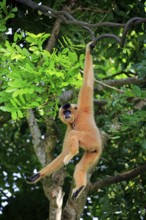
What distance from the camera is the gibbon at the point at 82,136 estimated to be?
6688mm

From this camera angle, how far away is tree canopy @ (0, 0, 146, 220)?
20.7ft

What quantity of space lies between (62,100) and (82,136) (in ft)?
6.67

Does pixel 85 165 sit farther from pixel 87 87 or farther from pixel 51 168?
pixel 87 87

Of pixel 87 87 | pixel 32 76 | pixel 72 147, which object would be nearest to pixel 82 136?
pixel 72 147

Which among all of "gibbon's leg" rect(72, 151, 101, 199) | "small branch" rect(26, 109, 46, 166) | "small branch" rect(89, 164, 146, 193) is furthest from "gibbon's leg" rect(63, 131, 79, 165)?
"small branch" rect(89, 164, 146, 193)

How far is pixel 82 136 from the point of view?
6805 mm

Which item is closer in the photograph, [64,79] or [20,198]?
[64,79]

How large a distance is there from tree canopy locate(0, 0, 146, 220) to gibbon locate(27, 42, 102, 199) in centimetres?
14

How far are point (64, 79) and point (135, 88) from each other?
0.83m

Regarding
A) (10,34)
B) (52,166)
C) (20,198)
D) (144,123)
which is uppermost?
(10,34)

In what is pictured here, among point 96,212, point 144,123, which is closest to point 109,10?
point 144,123

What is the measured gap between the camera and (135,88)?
22.0ft

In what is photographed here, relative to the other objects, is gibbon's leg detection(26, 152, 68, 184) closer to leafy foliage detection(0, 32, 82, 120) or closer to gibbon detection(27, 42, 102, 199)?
gibbon detection(27, 42, 102, 199)

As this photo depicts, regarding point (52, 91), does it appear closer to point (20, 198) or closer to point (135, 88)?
point (135, 88)
